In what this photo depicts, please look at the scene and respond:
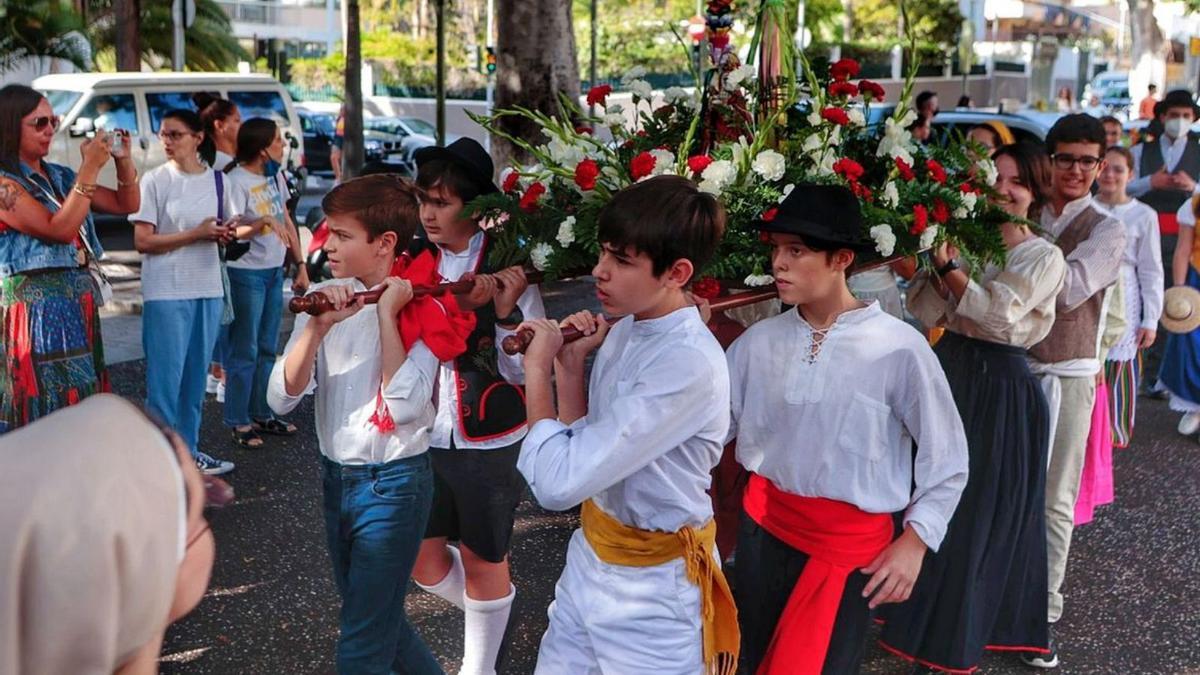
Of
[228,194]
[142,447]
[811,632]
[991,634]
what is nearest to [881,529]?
[811,632]

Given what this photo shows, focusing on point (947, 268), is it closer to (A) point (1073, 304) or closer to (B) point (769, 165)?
(A) point (1073, 304)

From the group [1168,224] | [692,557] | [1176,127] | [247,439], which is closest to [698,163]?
[692,557]

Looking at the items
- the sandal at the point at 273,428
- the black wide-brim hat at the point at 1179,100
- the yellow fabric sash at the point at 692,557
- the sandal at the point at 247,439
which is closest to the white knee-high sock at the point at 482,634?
the yellow fabric sash at the point at 692,557

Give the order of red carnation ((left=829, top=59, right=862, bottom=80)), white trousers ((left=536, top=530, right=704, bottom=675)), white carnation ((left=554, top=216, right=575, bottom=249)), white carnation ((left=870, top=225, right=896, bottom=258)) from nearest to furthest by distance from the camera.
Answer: white trousers ((left=536, top=530, right=704, bottom=675))
white carnation ((left=870, top=225, right=896, bottom=258))
white carnation ((left=554, top=216, right=575, bottom=249))
red carnation ((left=829, top=59, right=862, bottom=80))

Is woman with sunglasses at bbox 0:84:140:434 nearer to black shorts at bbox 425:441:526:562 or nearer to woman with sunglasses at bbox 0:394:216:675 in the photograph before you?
black shorts at bbox 425:441:526:562

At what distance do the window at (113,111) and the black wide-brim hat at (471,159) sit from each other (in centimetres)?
1312

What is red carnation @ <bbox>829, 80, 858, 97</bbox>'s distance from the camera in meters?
4.07

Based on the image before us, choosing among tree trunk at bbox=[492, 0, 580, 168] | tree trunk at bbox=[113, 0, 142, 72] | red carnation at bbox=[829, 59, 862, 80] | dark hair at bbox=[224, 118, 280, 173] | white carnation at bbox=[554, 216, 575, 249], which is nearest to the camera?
→ white carnation at bbox=[554, 216, 575, 249]

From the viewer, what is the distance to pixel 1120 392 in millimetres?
6148

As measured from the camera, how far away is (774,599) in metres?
3.26

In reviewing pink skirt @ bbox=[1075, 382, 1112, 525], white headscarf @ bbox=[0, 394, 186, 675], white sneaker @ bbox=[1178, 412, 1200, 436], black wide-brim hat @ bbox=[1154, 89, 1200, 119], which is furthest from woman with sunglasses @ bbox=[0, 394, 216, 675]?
black wide-brim hat @ bbox=[1154, 89, 1200, 119]

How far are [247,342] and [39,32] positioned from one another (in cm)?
1794

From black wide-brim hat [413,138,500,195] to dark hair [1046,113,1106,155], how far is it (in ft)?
7.02

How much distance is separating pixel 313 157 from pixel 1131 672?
22.8 metres
